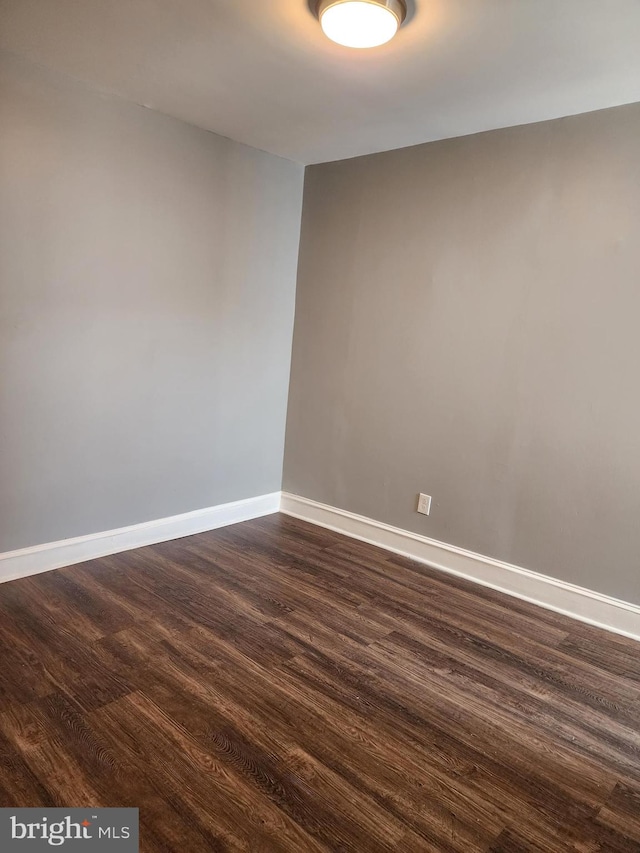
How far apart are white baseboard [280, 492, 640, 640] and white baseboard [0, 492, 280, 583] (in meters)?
0.35

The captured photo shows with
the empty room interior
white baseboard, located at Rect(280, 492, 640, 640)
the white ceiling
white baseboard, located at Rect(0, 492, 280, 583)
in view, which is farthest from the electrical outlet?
the white ceiling

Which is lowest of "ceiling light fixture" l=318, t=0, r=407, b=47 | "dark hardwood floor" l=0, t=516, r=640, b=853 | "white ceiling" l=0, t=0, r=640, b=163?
"dark hardwood floor" l=0, t=516, r=640, b=853

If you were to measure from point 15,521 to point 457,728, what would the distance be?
6.97 ft

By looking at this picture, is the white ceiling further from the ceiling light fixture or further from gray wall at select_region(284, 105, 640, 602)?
gray wall at select_region(284, 105, 640, 602)

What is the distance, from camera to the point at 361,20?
6.10 ft

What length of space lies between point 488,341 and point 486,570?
1226mm

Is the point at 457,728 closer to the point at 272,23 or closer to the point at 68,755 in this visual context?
the point at 68,755

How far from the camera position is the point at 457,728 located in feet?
6.25

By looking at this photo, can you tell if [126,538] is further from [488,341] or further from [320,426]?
[488,341]

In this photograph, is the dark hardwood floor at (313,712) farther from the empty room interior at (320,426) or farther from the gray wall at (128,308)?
the gray wall at (128,308)

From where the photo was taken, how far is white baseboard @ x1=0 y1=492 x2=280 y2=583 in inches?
107

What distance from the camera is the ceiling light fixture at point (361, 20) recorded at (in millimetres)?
1801

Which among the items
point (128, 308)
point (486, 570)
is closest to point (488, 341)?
point (486, 570)

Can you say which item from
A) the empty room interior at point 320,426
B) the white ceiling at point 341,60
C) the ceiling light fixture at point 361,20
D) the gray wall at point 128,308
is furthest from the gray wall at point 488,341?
the ceiling light fixture at point 361,20
